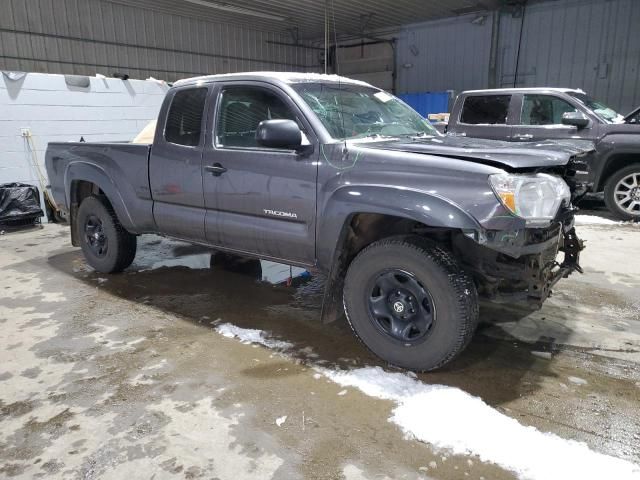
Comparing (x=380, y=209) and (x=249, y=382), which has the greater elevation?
(x=380, y=209)

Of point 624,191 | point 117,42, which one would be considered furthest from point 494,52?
point 117,42

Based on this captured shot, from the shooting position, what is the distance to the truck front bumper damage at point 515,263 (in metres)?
2.56

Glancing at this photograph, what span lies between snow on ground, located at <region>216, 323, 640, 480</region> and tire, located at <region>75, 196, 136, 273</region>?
9.32 feet

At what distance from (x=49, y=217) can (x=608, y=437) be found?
874 centimetres

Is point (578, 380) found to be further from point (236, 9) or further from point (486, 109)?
point (236, 9)

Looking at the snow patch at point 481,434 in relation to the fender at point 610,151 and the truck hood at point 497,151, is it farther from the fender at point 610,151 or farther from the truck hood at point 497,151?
the fender at point 610,151

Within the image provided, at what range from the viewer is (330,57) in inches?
723

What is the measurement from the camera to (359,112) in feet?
11.6

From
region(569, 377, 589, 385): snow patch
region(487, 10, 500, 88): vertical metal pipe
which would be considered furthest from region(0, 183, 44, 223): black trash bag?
region(487, 10, 500, 88): vertical metal pipe

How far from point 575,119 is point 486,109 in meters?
1.32

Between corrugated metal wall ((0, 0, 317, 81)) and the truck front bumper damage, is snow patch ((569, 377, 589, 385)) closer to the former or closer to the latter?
the truck front bumper damage

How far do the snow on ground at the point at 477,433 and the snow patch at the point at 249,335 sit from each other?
57cm

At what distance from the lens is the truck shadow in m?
2.94

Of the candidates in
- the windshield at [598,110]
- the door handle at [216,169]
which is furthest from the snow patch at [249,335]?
the windshield at [598,110]
